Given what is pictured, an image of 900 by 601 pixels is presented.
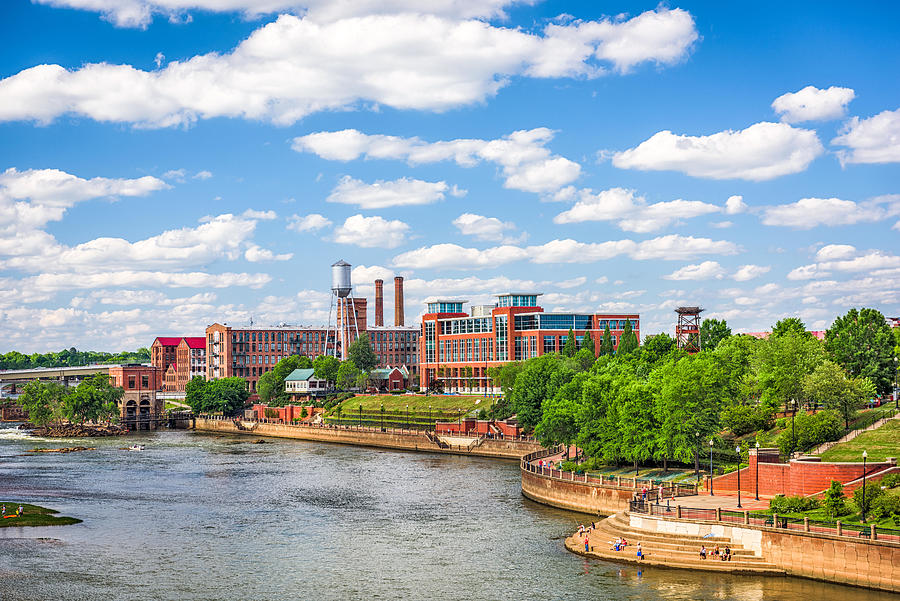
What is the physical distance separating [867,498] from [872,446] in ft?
63.6

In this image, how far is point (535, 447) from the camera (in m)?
126

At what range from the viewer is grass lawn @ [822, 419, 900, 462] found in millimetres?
74875

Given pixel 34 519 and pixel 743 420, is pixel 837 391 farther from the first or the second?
pixel 34 519

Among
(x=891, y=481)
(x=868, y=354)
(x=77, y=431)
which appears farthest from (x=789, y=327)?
(x=77, y=431)

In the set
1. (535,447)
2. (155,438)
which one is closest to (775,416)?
(535,447)

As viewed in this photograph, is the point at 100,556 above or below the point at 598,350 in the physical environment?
below

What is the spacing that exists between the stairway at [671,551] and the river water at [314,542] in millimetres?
915

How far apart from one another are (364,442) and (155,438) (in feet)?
156

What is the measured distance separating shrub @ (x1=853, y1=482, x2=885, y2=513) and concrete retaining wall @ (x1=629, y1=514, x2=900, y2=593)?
530 cm

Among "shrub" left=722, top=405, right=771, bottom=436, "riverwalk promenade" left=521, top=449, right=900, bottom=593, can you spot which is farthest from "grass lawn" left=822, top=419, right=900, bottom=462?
"shrub" left=722, top=405, right=771, bottom=436

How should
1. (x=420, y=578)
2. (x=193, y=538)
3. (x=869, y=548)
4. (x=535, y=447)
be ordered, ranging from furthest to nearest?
1. (x=535, y=447)
2. (x=193, y=538)
3. (x=420, y=578)
4. (x=869, y=548)

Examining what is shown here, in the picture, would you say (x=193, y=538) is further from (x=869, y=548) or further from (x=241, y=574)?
(x=869, y=548)

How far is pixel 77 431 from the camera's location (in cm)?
19075

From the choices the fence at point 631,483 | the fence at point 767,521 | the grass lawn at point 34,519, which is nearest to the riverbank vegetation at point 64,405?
the grass lawn at point 34,519
